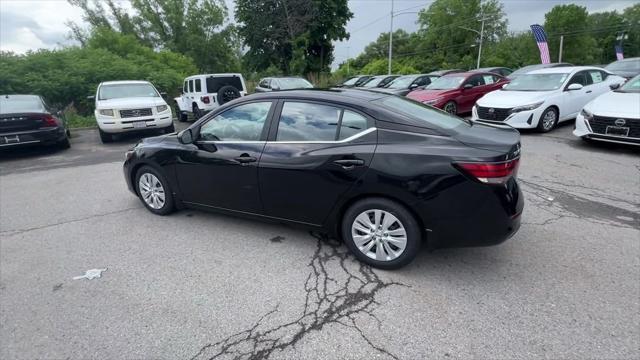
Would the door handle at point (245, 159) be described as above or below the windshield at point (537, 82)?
below

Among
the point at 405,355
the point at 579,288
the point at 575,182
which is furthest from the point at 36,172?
the point at 575,182

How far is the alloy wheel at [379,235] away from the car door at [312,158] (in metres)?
0.32

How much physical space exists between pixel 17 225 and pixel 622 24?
3977 inches

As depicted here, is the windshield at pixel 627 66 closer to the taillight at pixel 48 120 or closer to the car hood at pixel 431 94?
the car hood at pixel 431 94

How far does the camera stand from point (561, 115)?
8.73 m

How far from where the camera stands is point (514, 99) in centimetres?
851

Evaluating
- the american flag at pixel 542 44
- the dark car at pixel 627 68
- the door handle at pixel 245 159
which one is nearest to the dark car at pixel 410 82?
the dark car at pixel 627 68

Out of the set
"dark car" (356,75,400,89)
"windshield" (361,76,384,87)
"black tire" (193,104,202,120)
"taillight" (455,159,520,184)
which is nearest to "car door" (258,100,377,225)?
"taillight" (455,159,520,184)

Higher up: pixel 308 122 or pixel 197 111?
pixel 197 111

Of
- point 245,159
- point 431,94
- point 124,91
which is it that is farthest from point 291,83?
point 245,159

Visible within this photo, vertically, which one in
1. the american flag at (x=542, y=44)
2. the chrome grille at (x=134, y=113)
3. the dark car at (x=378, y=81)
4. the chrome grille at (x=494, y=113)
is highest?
the american flag at (x=542, y=44)

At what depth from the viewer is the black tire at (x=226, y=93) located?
12827 millimetres

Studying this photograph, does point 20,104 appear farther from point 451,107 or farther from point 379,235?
point 451,107

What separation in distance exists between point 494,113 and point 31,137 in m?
10.8
